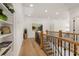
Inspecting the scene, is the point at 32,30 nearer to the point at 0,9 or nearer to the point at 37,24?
the point at 37,24

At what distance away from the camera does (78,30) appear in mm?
5418

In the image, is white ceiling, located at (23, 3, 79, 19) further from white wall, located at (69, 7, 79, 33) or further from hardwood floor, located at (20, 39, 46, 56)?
hardwood floor, located at (20, 39, 46, 56)

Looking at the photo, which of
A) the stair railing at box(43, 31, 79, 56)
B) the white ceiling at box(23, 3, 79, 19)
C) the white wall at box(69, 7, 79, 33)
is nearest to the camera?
the stair railing at box(43, 31, 79, 56)

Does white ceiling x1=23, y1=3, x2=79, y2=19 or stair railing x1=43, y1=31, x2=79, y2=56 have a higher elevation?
white ceiling x1=23, y1=3, x2=79, y2=19

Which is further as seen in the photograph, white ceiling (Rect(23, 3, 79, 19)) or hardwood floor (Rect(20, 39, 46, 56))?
white ceiling (Rect(23, 3, 79, 19))

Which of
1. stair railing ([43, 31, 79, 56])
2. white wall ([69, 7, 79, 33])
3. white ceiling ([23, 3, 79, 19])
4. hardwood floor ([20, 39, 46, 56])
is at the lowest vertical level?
hardwood floor ([20, 39, 46, 56])

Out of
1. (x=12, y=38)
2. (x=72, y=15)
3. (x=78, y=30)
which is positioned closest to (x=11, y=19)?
(x=12, y=38)

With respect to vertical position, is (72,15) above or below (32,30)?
above

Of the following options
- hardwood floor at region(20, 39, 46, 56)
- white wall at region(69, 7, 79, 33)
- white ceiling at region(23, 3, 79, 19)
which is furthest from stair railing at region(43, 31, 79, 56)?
white wall at region(69, 7, 79, 33)

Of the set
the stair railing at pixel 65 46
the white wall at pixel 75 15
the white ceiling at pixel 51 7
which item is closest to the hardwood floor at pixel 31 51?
the stair railing at pixel 65 46

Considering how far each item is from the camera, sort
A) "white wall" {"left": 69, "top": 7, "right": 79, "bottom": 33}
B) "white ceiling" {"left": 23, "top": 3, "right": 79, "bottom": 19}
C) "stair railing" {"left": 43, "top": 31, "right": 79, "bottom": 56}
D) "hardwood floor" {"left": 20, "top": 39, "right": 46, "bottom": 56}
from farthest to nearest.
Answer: "white wall" {"left": 69, "top": 7, "right": 79, "bottom": 33}
"white ceiling" {"left": 23, "top": 3, "right": 79, "bottom": 19}
"hardwood floor" {"left": 20, "top": 39, "right": 46, "bottom": 56}
"stair railing" {"left": 43, "top": 31, "right": 79, "bottom": 56}

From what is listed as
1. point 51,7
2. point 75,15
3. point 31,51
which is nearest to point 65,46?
point 31,51

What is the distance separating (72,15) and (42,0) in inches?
202

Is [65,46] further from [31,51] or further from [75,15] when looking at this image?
[75,15]
